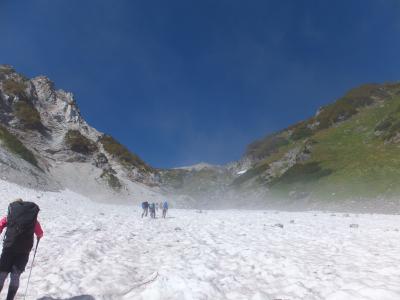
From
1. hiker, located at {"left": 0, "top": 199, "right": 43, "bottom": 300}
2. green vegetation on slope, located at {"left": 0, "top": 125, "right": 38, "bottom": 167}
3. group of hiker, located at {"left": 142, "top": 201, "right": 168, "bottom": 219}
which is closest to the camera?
hiker, located at {"left": 0, "top": 199, "right": 43, "bottom": 300}

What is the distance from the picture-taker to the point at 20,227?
8.19 m

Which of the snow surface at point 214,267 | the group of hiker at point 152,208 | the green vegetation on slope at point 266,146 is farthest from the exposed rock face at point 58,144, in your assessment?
the snow surface at point 214,267

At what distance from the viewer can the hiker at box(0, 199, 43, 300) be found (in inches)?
316

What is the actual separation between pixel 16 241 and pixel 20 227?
32cm

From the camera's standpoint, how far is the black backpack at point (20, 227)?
809cm

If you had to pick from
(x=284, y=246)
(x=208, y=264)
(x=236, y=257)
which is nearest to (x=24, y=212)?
(x=208, y=264)

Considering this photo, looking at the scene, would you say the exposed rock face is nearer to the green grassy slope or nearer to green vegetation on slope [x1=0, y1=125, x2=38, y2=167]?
green vegetation on slope [x1=0, y1=125, x2=38, y2=167]

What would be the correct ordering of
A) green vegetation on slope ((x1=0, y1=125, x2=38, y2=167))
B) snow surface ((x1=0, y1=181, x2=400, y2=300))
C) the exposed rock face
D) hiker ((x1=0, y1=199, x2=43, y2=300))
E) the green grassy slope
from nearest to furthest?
hiker ((x1=0, y1=199, x2=43, y2=300)), snow surface ((x1=0, y1=181, x2=400, y2=300)), the green grassy slope, green vegetation on slope ((x1=0, y1=125, x2=38, y2=167)), the exposed rock face

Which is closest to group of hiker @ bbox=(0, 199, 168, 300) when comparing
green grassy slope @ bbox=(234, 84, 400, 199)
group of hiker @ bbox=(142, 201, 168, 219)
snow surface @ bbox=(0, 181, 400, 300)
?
snow surface @ bbox=(0, 181, 400, 300)

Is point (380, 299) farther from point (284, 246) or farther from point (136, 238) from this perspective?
point (136, 238)

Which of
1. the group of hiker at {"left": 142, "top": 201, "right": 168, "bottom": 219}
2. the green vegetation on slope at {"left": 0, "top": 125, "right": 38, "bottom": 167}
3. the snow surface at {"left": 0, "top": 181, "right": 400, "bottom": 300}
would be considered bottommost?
the snow surface at {"left": 0, "top": 181, "right": 400, "bottom": 300}

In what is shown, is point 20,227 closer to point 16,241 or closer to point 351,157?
point 16,241

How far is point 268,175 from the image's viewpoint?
9044 cm

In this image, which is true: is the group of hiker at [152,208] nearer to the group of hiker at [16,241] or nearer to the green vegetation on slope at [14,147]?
the group of hiker at [16,241]
